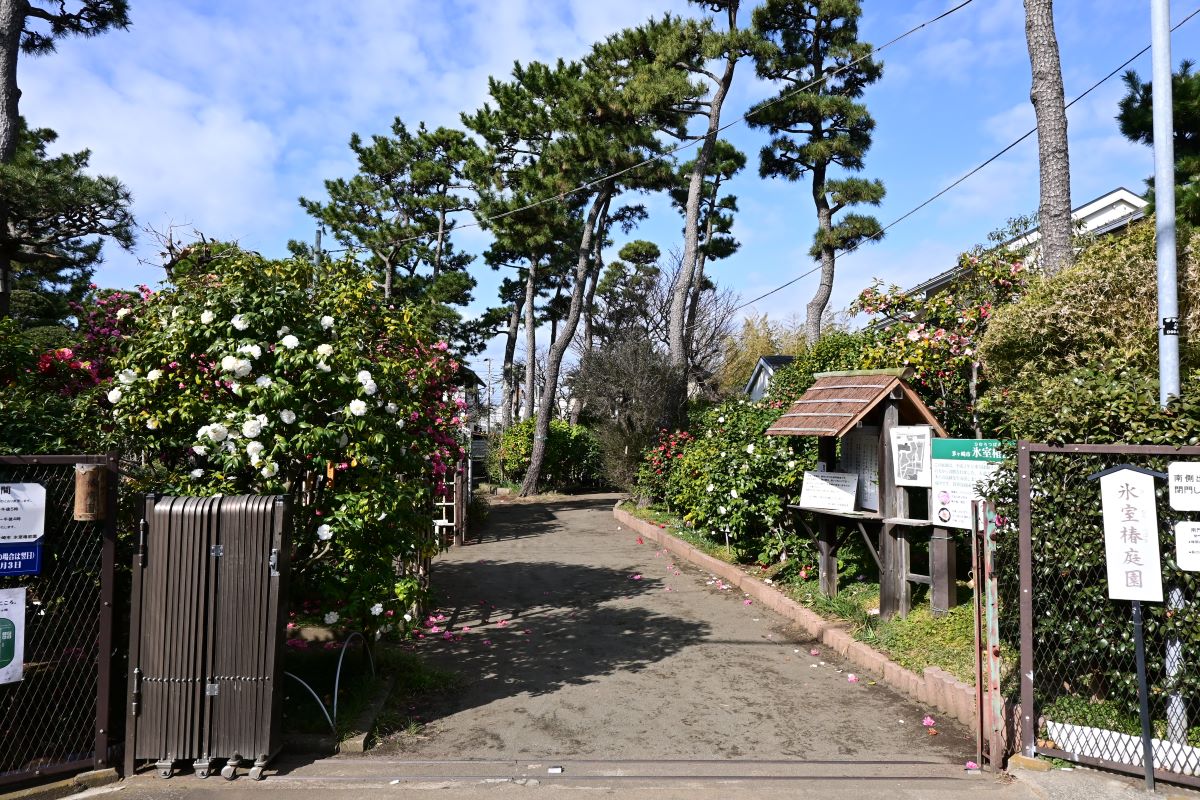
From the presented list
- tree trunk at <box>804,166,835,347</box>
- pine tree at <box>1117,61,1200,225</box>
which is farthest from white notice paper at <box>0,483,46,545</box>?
tree trunk at <box>804,166,835,347</box>

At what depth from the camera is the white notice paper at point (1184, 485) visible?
164 inches

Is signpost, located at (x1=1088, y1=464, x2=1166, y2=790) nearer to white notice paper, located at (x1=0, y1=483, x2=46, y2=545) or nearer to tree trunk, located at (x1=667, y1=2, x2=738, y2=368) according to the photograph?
white notice paper, located at (x1=0, y1=483, x2=46, y2=545)

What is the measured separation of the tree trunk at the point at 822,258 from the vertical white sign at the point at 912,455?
12825mm

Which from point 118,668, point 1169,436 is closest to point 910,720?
point 1169,436

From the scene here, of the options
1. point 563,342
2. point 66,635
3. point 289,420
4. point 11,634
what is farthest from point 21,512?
point 563,342

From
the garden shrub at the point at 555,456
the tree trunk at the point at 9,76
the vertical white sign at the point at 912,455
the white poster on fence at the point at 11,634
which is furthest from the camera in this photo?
the garden shrub at the point at 555,456

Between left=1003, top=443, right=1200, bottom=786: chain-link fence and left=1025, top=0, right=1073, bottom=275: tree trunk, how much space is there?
14.9 ft

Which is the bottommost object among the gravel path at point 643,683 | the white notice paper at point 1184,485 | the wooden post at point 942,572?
the gravel path at point 643,683

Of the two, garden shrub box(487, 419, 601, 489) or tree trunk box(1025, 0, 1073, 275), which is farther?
garden shrub box(487, 419, 601, 489)

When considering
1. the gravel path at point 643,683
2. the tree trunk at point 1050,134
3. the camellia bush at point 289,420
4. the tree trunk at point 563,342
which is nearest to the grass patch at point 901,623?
the gravel path at point 643,683

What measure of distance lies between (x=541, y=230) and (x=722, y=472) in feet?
44.2

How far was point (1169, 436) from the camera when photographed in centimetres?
447

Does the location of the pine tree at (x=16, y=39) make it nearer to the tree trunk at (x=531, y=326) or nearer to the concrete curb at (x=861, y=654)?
the concrete curb at (x=861, y=654)

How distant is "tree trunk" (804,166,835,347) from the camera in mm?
19869
